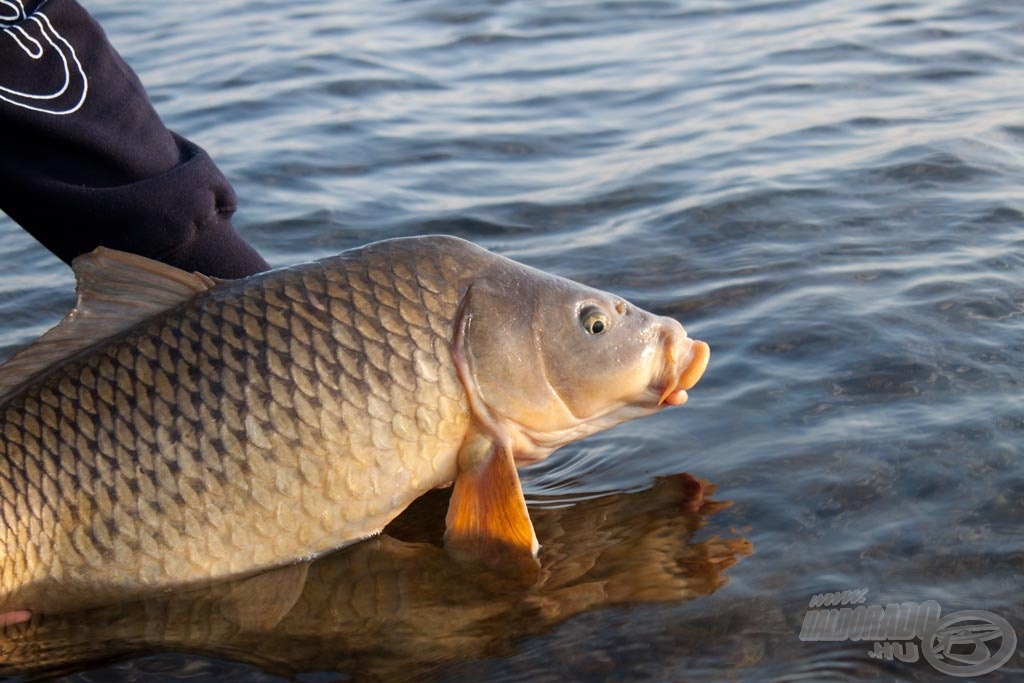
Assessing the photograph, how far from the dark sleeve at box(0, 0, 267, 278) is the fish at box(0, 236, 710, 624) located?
0.51m

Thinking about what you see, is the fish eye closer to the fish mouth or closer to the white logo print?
the fish mouth

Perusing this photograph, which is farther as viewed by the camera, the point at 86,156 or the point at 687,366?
the point at 86,156

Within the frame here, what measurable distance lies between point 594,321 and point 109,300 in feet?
3.65

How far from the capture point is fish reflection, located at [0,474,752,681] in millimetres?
2963

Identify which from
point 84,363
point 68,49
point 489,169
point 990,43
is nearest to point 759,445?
point 84,363

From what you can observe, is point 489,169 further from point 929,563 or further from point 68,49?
point 929,563

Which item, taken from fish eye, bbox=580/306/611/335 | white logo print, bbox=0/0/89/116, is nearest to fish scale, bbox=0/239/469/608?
fish eye, bbox=580/306/611/335

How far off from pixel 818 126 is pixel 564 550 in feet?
12.8

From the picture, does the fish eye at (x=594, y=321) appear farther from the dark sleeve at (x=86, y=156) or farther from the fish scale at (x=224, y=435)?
the dark sleeve at (x=86, y=156)

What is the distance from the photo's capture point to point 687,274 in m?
4.94

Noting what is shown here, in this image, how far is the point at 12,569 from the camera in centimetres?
304

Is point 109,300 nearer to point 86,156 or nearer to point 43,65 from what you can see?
point 86,156

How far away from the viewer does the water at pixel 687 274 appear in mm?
2975

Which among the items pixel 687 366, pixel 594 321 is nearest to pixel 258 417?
pixel 594 321
